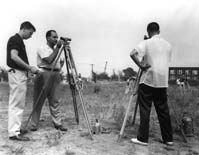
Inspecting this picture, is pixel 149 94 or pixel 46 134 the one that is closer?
pixel 149 94

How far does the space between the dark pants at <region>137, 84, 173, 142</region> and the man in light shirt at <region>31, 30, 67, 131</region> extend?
5.21 feet

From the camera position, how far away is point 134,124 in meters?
5.78

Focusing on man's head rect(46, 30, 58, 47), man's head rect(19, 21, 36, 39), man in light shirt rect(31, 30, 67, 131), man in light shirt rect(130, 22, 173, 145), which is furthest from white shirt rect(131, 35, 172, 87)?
man's head rect(19, 21, 36, 39)

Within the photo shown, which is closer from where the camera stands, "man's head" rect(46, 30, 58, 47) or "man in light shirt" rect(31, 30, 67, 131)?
"man in light shirt" rect(31, 30, 67, 131)

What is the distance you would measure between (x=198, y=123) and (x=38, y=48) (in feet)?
12.9

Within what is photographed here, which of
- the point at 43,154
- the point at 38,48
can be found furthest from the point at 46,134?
the point at 38,48

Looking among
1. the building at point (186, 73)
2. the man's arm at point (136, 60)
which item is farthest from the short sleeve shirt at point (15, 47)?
the building at point (186, 73)

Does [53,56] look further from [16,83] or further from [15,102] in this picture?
[15,102]

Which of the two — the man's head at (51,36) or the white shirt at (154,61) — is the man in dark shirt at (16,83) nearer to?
the man's head at (51,36)

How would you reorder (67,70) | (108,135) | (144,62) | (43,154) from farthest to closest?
(67,70)
(108,135)
(144,62)
(43,154)

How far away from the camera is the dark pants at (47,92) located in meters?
5.01

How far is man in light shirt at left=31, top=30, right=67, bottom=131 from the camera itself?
490 centimetres

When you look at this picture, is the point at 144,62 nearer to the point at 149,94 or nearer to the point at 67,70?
the point at 149,94

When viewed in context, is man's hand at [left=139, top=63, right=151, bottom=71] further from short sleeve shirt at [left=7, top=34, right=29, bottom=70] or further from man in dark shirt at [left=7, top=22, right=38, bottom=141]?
short sleeve shirt at [left=7, top=34, right=29, bottom=70]
